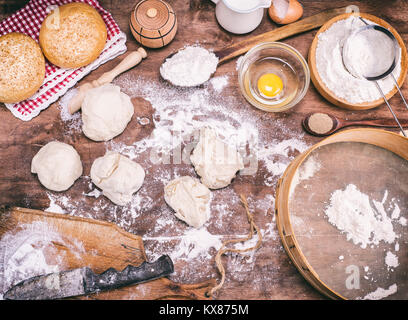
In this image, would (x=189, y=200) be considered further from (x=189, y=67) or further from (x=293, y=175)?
(x=189, y=67)

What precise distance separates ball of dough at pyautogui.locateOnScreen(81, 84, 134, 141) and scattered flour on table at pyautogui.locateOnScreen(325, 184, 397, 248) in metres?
0.79

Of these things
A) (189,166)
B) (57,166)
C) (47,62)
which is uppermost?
(47,62)

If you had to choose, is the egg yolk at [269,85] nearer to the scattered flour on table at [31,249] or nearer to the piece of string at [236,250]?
the piece of string at [236,250]

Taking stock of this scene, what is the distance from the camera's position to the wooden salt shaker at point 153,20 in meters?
1.11

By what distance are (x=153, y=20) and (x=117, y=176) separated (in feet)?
1.77

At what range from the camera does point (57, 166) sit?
1.08 metres

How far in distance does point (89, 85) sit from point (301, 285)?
1016 millimetres

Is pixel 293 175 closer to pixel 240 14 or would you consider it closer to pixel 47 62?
pixel 240 14

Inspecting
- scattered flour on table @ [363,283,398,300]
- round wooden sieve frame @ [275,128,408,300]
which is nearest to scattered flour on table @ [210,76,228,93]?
round wooden sieve frame @ [275,128,408,300]

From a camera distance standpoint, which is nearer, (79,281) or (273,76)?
(79,281)

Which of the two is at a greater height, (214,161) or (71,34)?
(71,34)

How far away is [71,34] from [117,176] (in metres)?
0.48

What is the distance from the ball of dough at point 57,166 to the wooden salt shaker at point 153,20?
469mm

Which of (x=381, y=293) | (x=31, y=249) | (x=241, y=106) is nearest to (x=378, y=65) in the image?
(x=241, y=106)
